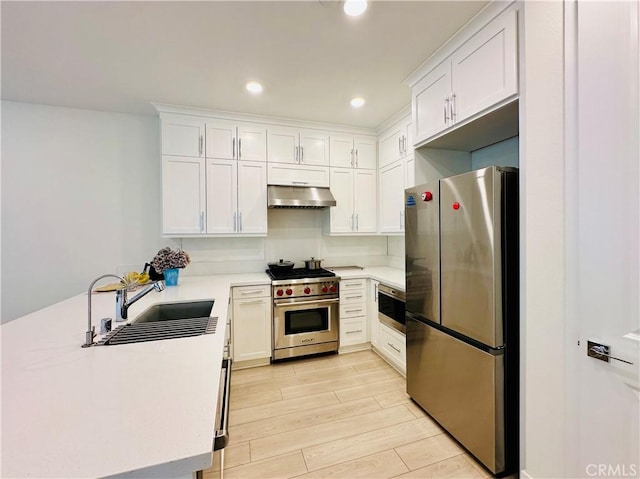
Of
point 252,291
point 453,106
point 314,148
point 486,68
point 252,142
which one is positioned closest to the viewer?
point 486,68

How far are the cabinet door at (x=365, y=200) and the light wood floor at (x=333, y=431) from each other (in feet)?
5.50

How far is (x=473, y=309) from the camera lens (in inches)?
62.4

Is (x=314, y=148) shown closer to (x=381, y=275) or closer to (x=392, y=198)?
(x=392, y=198)

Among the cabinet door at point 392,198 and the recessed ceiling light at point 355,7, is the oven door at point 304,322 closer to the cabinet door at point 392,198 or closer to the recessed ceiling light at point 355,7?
the cabinet door at point 392,198

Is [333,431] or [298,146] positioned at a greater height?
[298,146]

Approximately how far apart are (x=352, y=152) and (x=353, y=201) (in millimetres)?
620

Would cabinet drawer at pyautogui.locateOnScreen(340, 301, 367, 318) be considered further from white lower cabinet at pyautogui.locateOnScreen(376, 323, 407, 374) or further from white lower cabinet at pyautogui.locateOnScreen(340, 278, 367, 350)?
white lower cabinet at pyautogui.locateOnScreen(376, 323, 407, 374)

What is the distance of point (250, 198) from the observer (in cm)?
303

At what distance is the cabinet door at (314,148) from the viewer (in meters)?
3.19

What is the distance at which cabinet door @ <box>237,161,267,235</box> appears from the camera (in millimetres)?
3002

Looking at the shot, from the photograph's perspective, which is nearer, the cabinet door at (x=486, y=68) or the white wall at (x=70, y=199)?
the cabinet door at (x=486, y=68)

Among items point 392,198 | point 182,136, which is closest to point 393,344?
point 392,198

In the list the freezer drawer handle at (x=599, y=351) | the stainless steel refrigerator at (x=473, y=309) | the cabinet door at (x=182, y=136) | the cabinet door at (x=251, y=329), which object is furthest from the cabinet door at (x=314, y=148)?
the freezer drawer handle at (x=599, y=351)

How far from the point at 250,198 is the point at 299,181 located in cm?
61
